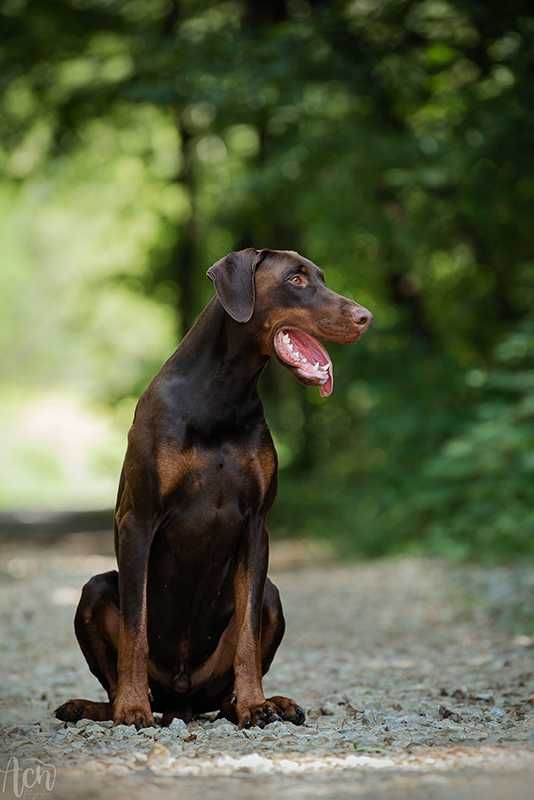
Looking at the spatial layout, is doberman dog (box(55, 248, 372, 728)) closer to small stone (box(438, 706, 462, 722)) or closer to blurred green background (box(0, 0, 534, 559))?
small stone (box(438, 706, 462, 722))

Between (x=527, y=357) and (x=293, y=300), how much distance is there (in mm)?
8218

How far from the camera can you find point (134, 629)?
5.67 m

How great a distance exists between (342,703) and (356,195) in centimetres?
907

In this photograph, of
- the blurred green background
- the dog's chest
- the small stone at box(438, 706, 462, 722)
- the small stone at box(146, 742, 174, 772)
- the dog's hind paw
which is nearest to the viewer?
the small stone at box(146, 742, 174, 772)

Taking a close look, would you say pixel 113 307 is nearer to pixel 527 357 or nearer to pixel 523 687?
pixel 527 357

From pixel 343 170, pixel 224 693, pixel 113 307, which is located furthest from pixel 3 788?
pixel 113 307

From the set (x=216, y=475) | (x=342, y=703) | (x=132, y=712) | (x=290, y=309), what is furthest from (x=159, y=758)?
(x=342, y=703)

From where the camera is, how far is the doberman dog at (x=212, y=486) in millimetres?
5676

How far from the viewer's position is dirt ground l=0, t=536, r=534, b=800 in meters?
4.55

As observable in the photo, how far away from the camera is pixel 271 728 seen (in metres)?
5.60

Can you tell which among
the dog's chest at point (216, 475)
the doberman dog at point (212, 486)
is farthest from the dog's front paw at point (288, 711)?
the dog's chest at point (216, 475)

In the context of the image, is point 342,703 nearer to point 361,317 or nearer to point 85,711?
point 85,711

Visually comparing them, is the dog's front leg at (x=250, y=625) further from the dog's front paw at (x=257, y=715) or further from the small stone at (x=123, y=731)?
the small stone at (x=123, y=731)

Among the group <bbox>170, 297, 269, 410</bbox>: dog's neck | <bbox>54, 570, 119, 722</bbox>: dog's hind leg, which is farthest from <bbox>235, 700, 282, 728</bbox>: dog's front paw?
<bbox>170, 297, 269, 410</bbox>: dog's neck
